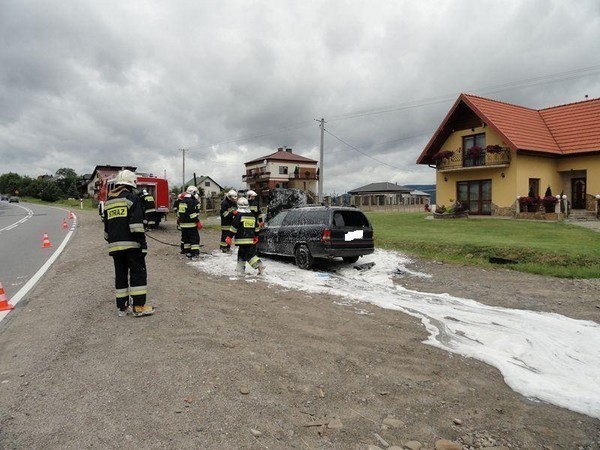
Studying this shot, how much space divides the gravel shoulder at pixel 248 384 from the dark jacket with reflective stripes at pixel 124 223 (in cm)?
102

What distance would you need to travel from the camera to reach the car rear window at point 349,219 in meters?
9.59

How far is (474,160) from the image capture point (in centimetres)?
2448

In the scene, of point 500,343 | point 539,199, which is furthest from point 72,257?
point 539,199

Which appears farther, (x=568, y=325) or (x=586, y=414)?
(x=568, y=325)

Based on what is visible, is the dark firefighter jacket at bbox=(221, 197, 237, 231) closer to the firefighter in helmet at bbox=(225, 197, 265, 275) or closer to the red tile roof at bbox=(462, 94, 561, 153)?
the firefighter in helmet at bbox=(225, 197, 265, 275)

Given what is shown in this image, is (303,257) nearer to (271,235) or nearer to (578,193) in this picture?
(271,235)

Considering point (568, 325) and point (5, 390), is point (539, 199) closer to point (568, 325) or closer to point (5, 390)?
point (568, 325)

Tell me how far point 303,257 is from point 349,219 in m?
1.44

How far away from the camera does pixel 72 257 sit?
11086 mm

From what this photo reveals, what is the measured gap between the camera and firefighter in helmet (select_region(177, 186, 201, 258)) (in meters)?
10.9

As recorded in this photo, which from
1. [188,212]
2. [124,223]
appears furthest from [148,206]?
[188,212]

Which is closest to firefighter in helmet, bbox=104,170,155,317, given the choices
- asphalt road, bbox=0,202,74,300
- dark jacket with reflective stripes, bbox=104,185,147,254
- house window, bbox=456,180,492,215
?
dark jacket with reflective stripes, bbox=104,185,147,254

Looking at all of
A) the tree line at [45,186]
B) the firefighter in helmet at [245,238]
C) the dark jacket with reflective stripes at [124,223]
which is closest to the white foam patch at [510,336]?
the firefighter in helmet at [245,238]

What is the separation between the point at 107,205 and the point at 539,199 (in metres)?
22.0
